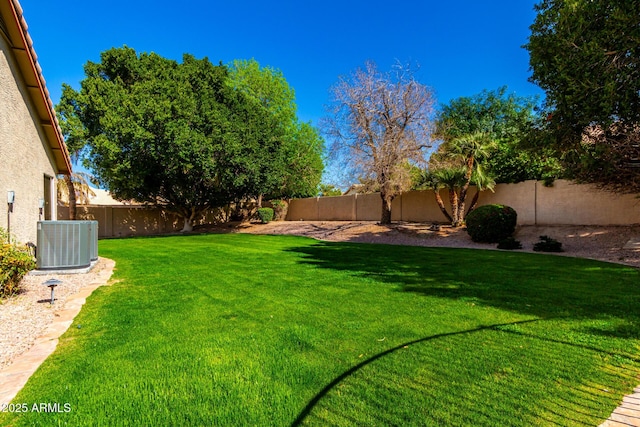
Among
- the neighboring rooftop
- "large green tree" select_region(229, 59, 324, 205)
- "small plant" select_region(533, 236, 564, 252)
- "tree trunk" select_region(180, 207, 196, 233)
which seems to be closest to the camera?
the neighboring rooftop

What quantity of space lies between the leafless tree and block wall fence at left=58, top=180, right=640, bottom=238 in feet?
11.9

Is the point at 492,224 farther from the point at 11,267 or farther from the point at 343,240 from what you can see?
the point at 11,267

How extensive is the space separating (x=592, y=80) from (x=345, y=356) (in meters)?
8.93

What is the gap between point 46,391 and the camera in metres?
2.45

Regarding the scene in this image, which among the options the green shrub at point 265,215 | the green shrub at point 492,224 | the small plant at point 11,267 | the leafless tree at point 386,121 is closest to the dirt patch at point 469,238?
the green shrub at point 492,224

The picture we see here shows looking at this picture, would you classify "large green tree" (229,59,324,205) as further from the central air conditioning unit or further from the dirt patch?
the central air conditioning unit

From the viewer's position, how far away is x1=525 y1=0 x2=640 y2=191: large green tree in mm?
7312

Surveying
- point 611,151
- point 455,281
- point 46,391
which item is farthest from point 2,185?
point 611,151

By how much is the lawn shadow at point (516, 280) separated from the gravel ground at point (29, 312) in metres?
4.95

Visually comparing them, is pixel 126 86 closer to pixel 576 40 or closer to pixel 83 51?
pixel 83 51

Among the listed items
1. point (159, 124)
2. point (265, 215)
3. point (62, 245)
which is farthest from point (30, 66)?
point (265, 215)

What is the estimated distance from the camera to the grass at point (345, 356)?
2197 mm

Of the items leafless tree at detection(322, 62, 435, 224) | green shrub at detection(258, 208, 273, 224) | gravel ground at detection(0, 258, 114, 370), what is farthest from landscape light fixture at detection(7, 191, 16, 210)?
green shrub at detection(258, 208, 273, 224)

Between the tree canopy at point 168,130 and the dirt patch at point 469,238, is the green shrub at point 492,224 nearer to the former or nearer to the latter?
the dirt patch at point 469,238
